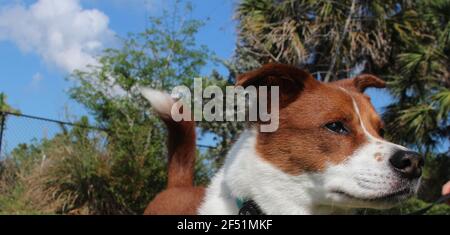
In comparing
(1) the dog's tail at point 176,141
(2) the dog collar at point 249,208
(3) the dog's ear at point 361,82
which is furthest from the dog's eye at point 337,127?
(1) the dog's tail at point 176,141

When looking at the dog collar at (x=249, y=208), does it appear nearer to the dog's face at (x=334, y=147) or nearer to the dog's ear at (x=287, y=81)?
the dog's face at (x=334, y=147)

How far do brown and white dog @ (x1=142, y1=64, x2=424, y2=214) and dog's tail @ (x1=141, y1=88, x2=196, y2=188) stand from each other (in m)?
0.83

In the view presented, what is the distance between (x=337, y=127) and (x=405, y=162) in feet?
1.45

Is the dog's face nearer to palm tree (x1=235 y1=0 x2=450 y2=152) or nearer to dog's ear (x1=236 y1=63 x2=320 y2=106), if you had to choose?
dog's ear (x1=236 y1=63 x2=320 y2=106)

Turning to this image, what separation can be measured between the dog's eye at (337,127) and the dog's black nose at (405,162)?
35 cm

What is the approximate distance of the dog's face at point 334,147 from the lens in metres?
2.74

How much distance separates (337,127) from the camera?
3.03 metres

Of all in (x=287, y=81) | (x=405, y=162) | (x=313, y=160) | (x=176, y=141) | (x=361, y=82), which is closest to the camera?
(x=405, y=162)

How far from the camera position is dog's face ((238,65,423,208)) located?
2744mm

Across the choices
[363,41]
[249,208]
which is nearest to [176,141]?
[249,208]

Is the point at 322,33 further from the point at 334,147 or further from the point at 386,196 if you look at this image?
the point at 386,196

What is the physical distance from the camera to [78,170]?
10.2 metres

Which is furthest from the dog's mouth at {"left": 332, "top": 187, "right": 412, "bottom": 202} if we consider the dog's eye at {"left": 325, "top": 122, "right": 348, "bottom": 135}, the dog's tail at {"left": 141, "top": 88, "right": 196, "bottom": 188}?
the dog's tail at {"left": 141, "top": 88, "right": 196, "bottom": 188}
